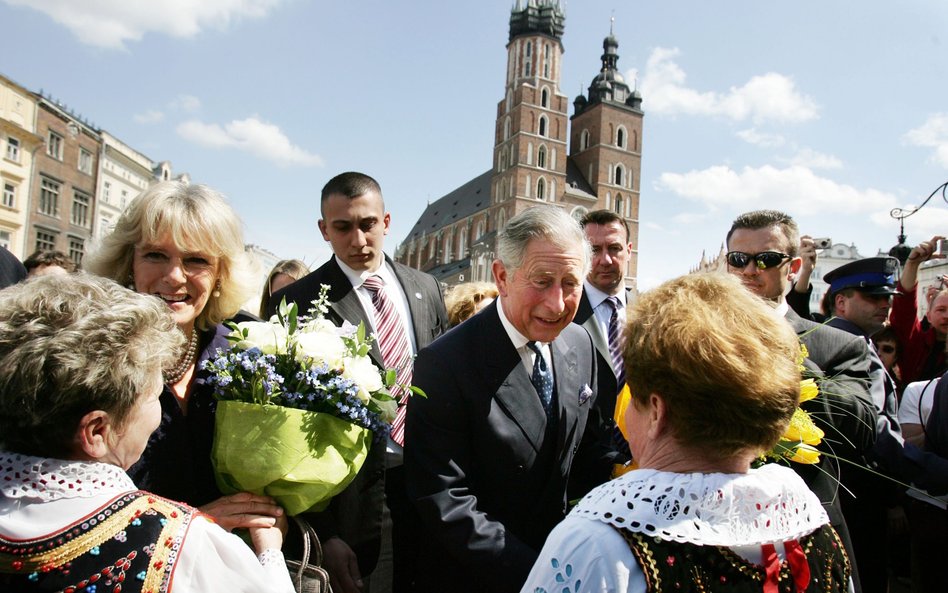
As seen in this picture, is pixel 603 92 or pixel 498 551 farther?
pixel 603 92

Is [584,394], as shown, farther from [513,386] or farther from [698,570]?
[698,570]

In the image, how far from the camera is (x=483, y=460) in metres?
2.29

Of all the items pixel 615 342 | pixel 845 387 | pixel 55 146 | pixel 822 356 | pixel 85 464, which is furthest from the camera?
pixel 55 146

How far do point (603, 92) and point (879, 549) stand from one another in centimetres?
7461

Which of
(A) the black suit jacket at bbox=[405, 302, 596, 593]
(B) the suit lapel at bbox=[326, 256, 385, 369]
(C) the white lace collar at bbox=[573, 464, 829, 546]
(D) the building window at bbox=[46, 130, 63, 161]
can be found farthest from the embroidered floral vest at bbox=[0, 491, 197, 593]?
(D) the building window at bbox=[46, 130, 63, 161]

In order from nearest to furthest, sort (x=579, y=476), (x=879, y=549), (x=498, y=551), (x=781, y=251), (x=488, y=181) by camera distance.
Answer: (x=498, y=551), (x=579, y=476), (x=781, y=251), (x=879, y=549), (x=488, y=181)

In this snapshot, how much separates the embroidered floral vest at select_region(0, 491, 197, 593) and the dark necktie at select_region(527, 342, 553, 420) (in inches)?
58.4

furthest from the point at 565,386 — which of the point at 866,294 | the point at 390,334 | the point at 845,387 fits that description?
the point at 866,294

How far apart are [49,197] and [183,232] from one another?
101ft

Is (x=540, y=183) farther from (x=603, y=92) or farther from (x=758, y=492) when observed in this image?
(x=758, y=492)

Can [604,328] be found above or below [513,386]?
above

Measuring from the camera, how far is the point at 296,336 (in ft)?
6.28

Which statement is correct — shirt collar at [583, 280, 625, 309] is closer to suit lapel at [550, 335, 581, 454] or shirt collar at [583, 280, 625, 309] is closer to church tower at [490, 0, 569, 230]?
suit lapel at [550, 335, 581, 454]

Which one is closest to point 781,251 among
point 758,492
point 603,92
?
point 758,492
